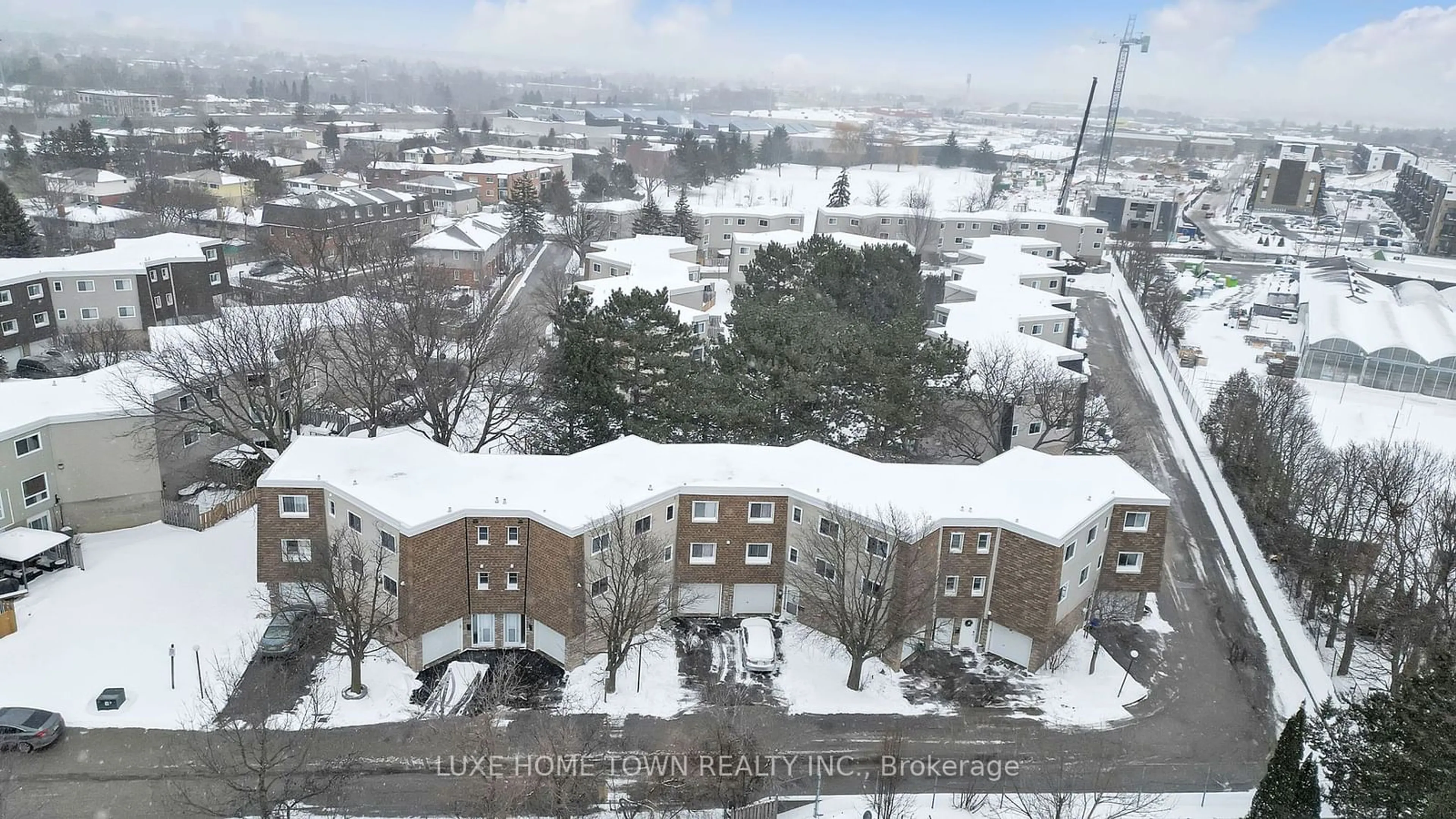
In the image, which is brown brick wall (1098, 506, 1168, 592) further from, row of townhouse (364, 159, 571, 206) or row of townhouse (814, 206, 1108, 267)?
row of townhouse (364, 159, 571, 206)

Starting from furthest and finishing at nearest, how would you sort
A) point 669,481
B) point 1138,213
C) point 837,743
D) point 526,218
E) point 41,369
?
point 1138,213, point 526,218, point 41,369, point 669,481, point 837,743

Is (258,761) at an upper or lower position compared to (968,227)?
lower

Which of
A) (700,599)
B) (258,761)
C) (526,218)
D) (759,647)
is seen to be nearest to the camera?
(258,761)

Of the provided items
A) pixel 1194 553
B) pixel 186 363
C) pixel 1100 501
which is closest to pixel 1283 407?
pixel 1194 553

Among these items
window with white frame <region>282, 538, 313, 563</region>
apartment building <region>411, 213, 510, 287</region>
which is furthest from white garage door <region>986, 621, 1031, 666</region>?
apartment building <region>411, 213, 510, 287</region>

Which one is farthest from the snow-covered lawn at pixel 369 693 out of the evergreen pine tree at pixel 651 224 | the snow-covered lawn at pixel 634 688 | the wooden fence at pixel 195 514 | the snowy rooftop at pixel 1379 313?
the evergreen pine tree at pixel 651 224

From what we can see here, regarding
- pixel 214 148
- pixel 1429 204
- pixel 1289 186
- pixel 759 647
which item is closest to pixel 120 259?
pixel 759 647

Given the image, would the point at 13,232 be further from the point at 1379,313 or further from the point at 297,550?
the point at 1379,313
